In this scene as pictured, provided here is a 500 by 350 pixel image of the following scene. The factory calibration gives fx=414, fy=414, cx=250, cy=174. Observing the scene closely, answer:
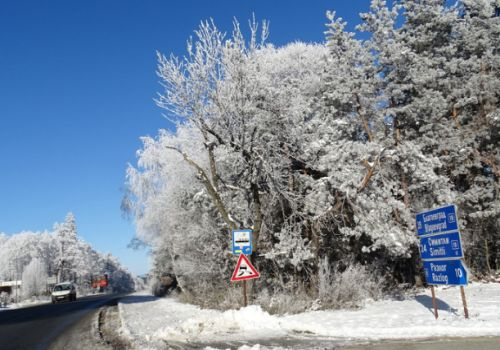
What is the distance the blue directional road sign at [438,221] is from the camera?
33.9ft

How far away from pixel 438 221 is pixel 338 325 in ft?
12.6

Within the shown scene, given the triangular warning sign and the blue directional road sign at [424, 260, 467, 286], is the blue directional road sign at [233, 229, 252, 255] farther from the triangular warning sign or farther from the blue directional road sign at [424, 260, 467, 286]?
the blue directional road sign at [424, 260, 467, 286]

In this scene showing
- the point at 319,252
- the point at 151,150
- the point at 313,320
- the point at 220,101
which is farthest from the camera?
the point at 151,150

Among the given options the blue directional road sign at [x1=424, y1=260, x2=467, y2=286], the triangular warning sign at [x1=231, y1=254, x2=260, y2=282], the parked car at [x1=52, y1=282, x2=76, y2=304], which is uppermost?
the triangular warning sign at [x1=231, y1=254, x2=260, y2=282]

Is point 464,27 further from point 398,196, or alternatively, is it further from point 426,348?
point 426,348

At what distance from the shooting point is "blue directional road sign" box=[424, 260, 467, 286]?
10.1 meters

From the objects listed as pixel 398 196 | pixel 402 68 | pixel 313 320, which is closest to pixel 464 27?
pixel 402 68

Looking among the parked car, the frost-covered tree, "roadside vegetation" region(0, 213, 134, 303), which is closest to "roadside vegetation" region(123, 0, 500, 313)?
the parked car

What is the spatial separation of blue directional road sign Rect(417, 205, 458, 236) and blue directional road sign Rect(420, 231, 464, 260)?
→ 15 cm

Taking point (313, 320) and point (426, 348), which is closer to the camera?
point (426, 348)

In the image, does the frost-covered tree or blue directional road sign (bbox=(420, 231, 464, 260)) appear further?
the frost-covered tree

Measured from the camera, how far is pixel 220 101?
606 inches

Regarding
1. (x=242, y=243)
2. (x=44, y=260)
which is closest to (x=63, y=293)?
(x=242, y=243)

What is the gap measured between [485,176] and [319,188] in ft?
35.2
